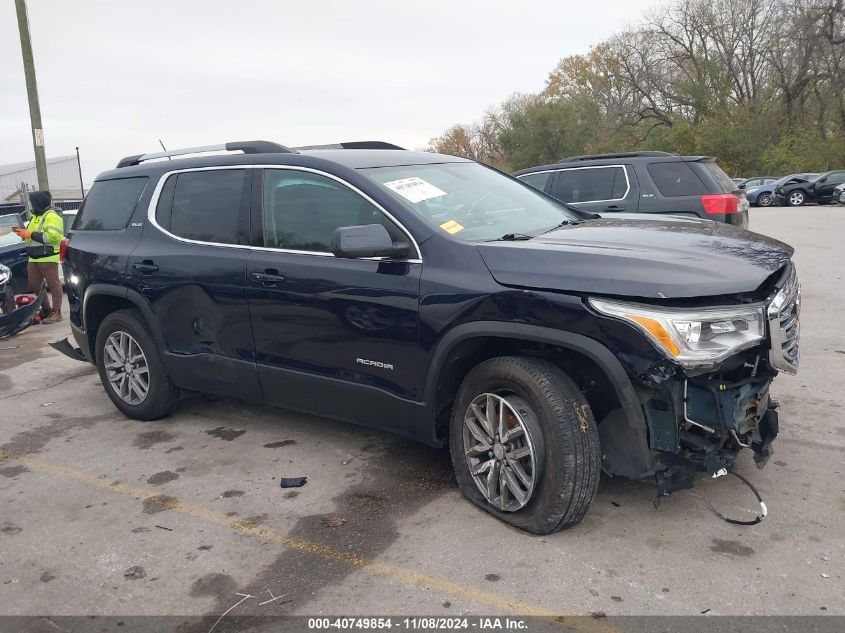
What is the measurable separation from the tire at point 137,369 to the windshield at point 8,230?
6676mm

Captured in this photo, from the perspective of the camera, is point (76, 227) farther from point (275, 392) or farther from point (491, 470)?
point (491, 470)

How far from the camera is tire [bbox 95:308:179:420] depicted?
5211 millimetres

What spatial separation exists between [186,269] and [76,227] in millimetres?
1691

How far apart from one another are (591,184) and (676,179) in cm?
99

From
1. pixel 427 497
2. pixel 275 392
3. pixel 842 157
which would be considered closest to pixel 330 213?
pixel 275 392

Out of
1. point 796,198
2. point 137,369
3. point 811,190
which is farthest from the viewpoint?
point 796,198

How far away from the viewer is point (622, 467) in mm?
3320

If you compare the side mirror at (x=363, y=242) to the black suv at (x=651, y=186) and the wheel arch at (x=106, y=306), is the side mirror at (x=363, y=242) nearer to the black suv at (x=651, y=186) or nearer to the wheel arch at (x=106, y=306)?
the wheel arch at (x=106, y=306)

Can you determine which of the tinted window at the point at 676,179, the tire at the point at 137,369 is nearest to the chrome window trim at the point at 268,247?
the tire at the point at 137,369

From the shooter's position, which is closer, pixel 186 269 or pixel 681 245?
pixel 681 245

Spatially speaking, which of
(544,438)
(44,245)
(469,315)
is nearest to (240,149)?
(469,315)

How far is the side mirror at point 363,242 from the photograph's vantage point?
3.58 m

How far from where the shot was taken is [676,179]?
850cm

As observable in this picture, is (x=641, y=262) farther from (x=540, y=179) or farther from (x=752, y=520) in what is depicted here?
(x=540, y=179)
